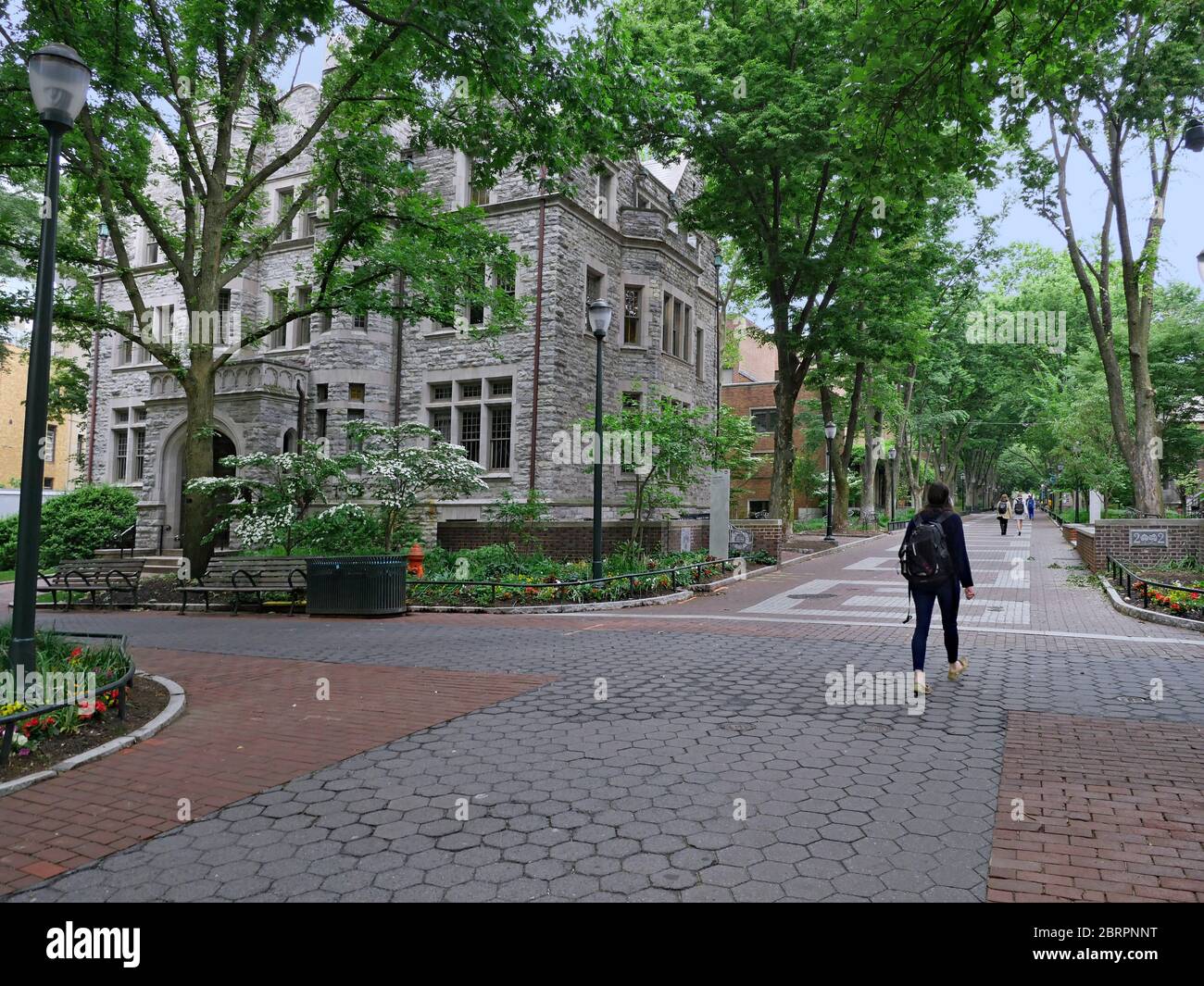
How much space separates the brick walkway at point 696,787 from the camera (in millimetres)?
3514

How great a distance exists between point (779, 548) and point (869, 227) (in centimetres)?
949

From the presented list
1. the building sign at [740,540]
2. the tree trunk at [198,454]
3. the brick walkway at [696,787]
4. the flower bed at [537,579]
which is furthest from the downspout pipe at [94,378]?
the brick walkway at [696,787]

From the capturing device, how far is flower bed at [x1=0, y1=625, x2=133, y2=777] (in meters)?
5.47

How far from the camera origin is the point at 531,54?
9625 mm

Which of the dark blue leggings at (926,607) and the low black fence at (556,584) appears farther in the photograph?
the low black fence at (556,584)

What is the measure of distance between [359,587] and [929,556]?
9.79 m

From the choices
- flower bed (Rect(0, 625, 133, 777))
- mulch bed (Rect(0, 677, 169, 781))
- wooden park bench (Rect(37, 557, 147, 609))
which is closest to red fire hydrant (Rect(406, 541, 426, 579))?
wooden park bench (Rect(37, 557, 147, 609))

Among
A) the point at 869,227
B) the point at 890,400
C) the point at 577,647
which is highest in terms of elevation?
the point at 869,227

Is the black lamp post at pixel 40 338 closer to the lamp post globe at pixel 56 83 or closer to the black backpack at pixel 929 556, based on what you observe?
the lamp post globe at pixel 56 83

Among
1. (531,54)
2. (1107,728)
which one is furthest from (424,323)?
(1107,728)

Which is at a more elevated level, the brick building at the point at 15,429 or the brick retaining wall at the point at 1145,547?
the brick building at the point at 15,429

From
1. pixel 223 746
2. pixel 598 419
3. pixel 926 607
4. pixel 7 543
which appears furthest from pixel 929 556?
pixel 7 543

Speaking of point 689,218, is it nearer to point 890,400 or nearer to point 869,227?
point 869,227

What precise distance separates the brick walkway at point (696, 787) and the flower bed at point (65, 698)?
1.86 m
